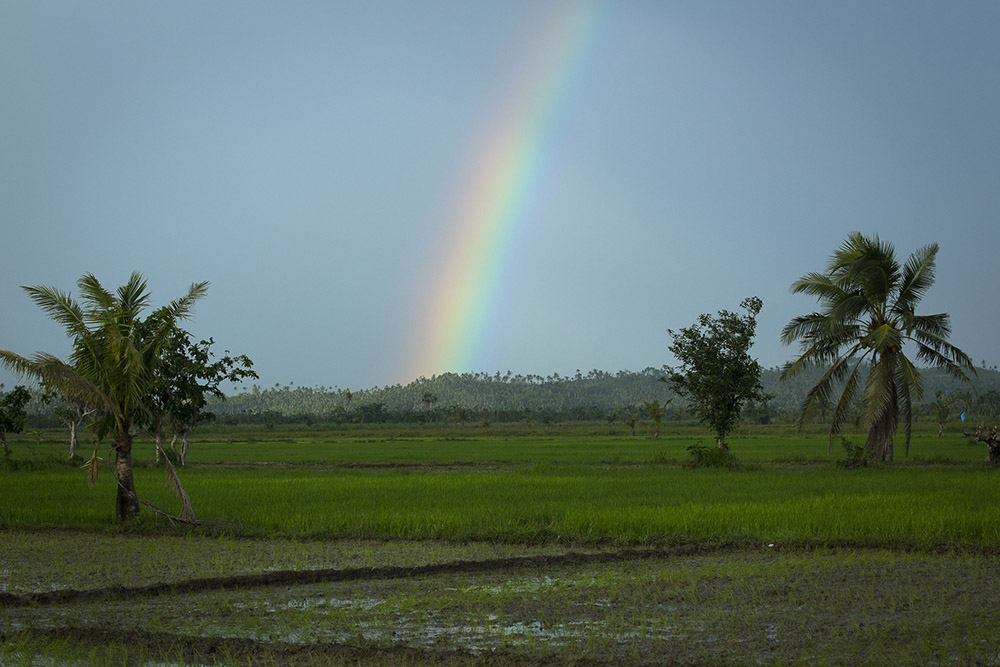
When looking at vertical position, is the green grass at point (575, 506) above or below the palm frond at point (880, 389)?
below

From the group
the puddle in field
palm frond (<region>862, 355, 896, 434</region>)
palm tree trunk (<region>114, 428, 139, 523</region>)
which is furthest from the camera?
palm frond (<region>862, 355, 896, 434</region>)

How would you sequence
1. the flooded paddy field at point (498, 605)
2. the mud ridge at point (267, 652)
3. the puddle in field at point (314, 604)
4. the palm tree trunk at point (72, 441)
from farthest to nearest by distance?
the palm tree trunk at point (72, 441), the puddle in field at point (314, 604), the flooded paddy field at point (498, 605), the mud ridge at point (267, 652)

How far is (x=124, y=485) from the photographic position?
42.9 ft

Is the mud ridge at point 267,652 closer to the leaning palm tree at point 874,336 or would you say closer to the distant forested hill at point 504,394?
the leaning palm tree at point 874,336

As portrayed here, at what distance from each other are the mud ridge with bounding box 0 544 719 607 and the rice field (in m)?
0.03

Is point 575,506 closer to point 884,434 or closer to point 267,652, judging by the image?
point 267,652

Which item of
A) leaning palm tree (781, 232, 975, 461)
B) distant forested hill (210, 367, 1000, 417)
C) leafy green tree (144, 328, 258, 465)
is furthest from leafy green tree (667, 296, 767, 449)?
distant forested hill (210, 367, 1000, 417)

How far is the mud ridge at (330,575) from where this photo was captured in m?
8.19

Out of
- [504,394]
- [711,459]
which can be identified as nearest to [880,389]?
[711,459]

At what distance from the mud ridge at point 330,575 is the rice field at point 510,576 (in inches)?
1.0

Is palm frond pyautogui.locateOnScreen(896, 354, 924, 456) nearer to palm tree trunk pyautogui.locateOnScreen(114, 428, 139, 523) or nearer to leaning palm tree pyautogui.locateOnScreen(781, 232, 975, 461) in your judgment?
leaning palm tree pyautogui.locateOnScreen(781, 232, 975, 461)

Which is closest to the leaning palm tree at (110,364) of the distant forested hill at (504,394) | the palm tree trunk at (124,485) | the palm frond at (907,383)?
the palm tree trunk at (124,485)

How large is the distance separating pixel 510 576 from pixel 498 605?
152cm

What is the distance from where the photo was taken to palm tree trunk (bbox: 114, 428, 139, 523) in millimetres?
13086
